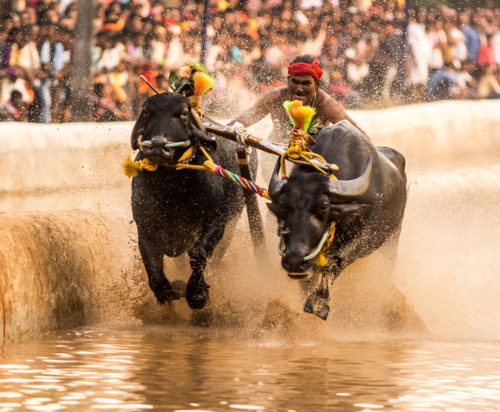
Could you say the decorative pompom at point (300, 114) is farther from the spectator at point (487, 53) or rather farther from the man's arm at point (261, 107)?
the spectator at point (487, 53)

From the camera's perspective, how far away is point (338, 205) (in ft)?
21.5

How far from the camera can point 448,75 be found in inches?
549

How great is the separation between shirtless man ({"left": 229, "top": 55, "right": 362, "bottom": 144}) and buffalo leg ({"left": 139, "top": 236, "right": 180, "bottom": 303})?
1.03 metres

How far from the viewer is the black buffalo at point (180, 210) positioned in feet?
24.2

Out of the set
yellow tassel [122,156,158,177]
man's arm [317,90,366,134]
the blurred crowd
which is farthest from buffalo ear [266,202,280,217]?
the blurred crowd

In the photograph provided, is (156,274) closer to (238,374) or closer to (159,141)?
Result: (159,141)

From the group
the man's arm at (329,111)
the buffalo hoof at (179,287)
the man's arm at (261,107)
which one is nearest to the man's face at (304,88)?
the man's arm at (329,111)

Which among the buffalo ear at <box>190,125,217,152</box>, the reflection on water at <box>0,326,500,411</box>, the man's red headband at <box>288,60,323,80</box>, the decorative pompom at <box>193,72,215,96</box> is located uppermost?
the man's red headband at <box>288,60,323,80</box>

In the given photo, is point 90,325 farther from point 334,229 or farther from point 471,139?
point 471,139

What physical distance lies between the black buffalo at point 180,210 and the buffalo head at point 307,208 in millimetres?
980

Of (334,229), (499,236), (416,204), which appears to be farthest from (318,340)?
(416,204)

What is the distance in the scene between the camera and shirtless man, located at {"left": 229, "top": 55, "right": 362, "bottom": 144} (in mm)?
7918

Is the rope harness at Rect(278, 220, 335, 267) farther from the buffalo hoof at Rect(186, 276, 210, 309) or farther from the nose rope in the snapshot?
the buffalo hoof at Rect(186, 276, 210, 309)

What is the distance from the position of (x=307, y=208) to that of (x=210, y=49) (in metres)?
6.66
